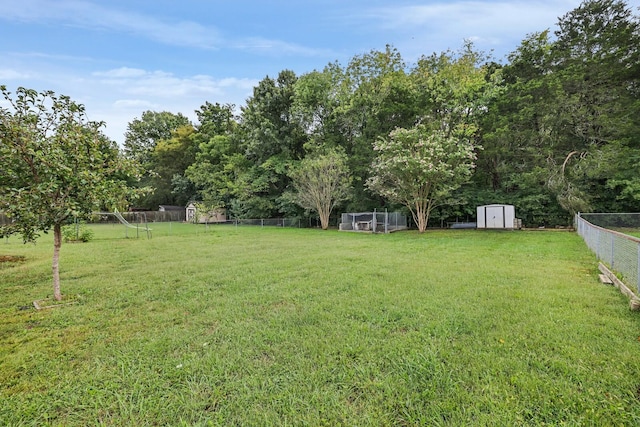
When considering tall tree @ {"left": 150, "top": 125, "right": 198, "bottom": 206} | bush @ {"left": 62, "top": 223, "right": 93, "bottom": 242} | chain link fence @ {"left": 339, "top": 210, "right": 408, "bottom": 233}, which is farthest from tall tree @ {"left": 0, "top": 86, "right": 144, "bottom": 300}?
tall tree @ {"left": 150, "top": 125, "right": 198, "bottom": 206}

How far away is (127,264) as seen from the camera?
8.08m

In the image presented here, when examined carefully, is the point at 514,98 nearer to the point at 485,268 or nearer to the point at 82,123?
the point at 485,268

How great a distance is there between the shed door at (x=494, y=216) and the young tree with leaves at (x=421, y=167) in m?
2.67

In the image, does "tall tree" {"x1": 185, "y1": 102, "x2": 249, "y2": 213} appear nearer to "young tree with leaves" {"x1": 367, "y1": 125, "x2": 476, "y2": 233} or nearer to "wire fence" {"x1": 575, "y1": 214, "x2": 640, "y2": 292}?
"young tree with leaves" {"x1": 367, "y1": 125, "x2": 476, "y2": 233}

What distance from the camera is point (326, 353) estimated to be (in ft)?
9.53

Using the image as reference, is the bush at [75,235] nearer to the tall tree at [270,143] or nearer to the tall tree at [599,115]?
the tall tree at [270,143]

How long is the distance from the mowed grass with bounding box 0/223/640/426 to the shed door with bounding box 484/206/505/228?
41.8 feet

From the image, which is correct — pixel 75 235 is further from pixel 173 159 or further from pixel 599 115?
pixel 173 159

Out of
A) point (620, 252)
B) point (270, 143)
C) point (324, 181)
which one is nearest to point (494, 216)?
point (324, 181)

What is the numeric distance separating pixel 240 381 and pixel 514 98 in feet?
78.0

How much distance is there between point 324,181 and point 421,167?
7.46 m

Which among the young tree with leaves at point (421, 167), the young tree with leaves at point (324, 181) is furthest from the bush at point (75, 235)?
the young tree with leaves at point (421, 167)

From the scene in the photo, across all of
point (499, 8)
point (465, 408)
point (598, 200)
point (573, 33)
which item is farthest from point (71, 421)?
point (573, 33)

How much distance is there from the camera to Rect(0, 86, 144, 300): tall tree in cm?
417
